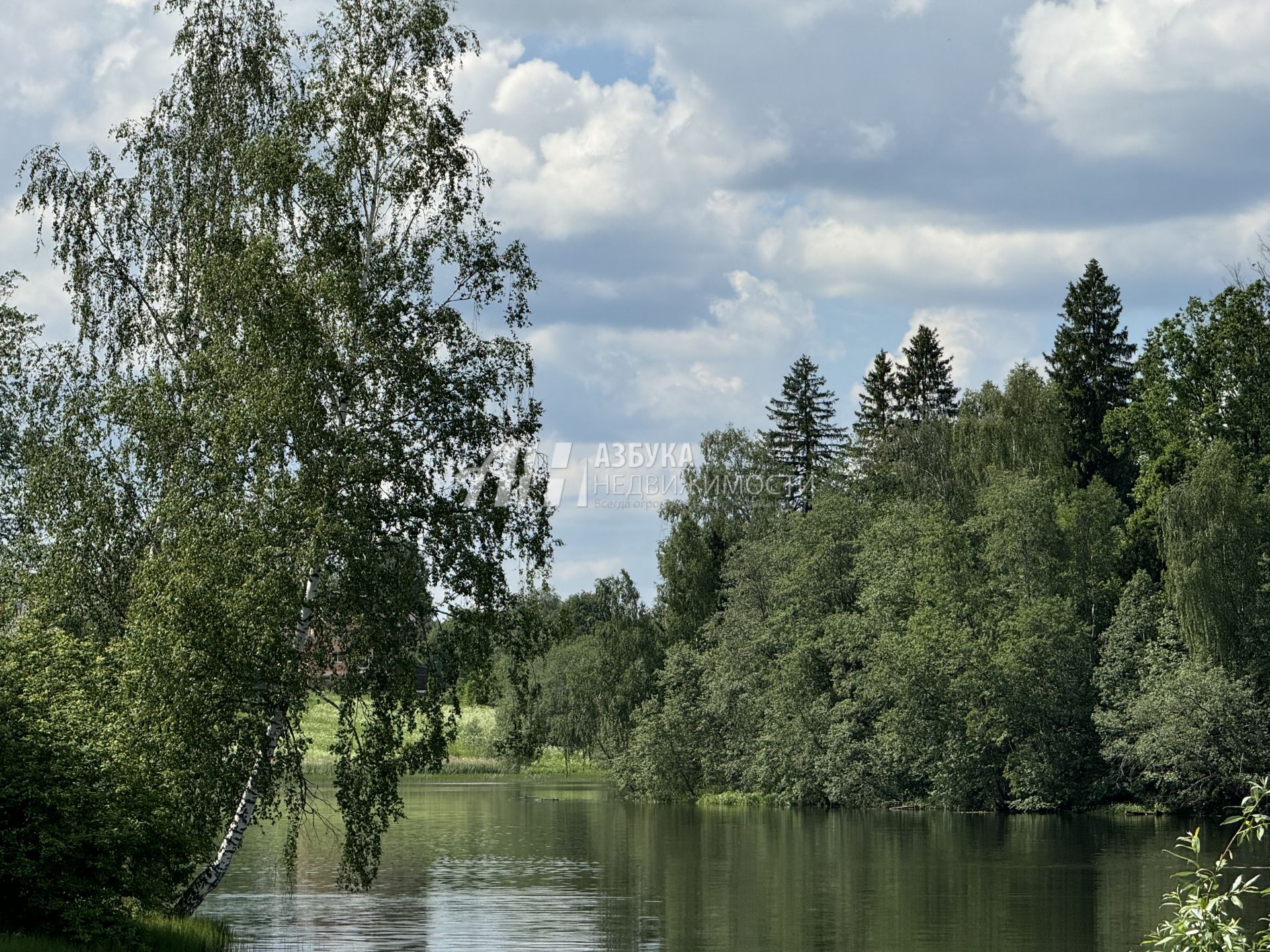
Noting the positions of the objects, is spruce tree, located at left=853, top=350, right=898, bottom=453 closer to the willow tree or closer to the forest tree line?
the forest tree line

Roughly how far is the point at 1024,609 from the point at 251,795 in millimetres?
36625

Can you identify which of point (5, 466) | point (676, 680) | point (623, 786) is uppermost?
point (5, 466)

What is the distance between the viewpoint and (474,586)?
22.4 meters

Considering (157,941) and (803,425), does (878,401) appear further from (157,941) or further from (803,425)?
(157,941)

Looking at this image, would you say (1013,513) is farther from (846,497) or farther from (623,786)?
(623,786)

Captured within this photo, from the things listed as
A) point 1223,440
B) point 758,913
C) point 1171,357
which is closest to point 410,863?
point 758,913

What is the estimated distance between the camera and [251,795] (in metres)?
21.4

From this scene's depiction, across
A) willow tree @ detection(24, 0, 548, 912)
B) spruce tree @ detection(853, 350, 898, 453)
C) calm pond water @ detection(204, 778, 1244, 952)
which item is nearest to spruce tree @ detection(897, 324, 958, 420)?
spruce tree @ detection(853, 350, 898, 453)

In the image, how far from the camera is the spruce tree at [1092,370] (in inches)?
2484

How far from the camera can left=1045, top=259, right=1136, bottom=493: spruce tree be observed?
6309 centimetres

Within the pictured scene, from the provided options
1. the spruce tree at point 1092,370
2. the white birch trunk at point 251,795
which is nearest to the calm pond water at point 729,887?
the white birch trunk at point 251,795

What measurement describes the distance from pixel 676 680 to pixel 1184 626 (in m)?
22.1

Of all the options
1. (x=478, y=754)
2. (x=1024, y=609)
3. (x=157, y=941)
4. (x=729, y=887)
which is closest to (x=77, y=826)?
(x=157, y=941)

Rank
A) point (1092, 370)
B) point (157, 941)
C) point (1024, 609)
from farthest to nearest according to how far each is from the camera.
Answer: point (1092, 370)
point (1024, 609)
point (157, 941)
